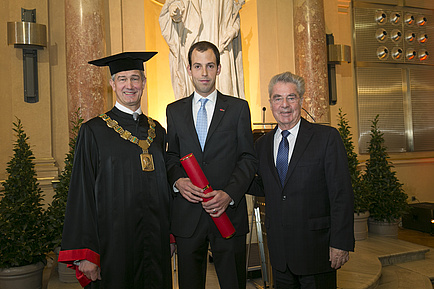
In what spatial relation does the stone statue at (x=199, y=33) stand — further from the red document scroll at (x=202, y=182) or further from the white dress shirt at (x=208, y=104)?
the red document scroll at (x=202, y=182)

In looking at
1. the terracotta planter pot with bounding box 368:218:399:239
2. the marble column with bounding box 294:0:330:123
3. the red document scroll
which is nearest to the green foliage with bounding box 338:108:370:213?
the terracotta planter pot with bounding box 368:218:399:239

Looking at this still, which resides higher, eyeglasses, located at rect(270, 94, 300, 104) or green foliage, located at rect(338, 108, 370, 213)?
eyeglasses, located at rect(270, 94, 300, 104)

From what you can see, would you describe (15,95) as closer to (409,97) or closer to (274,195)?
(274,195)

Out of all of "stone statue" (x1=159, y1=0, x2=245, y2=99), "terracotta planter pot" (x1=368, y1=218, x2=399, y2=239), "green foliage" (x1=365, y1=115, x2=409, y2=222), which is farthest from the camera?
"terracotta planter pot" (x1=368, y1=218, x2=399, y2=239)

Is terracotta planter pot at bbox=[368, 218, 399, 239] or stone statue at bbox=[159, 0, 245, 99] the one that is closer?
stone statue at bbox=[159, 0, 245, 99]

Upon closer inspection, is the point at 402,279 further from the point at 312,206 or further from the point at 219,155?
the point at 219,155

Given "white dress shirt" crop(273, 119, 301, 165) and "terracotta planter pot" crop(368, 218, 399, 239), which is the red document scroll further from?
"terracotta planter pot" crop(368, 218, 399, 239)

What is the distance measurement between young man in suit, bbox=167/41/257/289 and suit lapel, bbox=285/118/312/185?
23cm

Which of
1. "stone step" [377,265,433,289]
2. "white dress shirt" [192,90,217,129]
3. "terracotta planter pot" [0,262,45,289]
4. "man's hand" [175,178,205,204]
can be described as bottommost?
"stone step" [377,265,433,289]

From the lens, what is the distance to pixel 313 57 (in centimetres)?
690

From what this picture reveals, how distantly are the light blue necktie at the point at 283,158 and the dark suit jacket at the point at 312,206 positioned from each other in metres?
0.04

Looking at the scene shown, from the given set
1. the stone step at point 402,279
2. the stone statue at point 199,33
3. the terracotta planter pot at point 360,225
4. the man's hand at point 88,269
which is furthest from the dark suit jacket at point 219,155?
the terracotta planter pot at point 360,225

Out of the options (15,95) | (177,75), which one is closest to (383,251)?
(177,75)

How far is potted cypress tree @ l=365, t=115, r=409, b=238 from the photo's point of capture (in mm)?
6145
